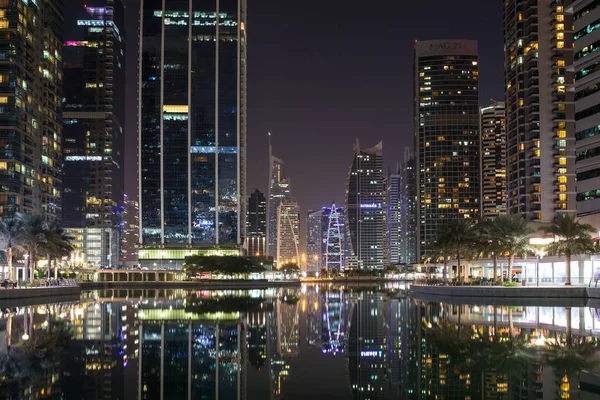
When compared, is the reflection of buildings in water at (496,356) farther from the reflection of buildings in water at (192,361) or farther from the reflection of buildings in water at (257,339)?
the reflection of buildings in water at (192,361)

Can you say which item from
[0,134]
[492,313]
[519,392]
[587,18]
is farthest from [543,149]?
[519,392]

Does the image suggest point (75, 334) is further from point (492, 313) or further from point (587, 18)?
point (587, 18)

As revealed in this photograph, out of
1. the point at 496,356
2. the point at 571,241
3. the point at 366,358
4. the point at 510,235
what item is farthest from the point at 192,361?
the point at 510,235

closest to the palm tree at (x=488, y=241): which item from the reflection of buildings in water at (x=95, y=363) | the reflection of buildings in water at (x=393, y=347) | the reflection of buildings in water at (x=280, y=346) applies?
the reflection of buildings in water at (x=393, y=347)

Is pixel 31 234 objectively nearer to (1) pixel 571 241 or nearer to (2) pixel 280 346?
(2) pixel 280 346

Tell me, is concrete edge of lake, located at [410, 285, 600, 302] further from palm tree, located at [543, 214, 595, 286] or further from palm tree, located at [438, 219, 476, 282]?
palm tree, located at [438, 219, 476, 282]

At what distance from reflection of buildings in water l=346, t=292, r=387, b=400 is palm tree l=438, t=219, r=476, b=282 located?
5140cm

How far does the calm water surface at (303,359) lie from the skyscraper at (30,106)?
120655mm

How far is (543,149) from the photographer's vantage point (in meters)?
161

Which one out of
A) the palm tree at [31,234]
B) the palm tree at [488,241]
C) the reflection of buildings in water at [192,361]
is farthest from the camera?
the palm tree at [31,234]

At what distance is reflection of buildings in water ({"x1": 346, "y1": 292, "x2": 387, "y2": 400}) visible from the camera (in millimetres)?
21500

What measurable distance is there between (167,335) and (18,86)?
136260mm

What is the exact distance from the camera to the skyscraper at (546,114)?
160 m

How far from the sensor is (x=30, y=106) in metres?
163
